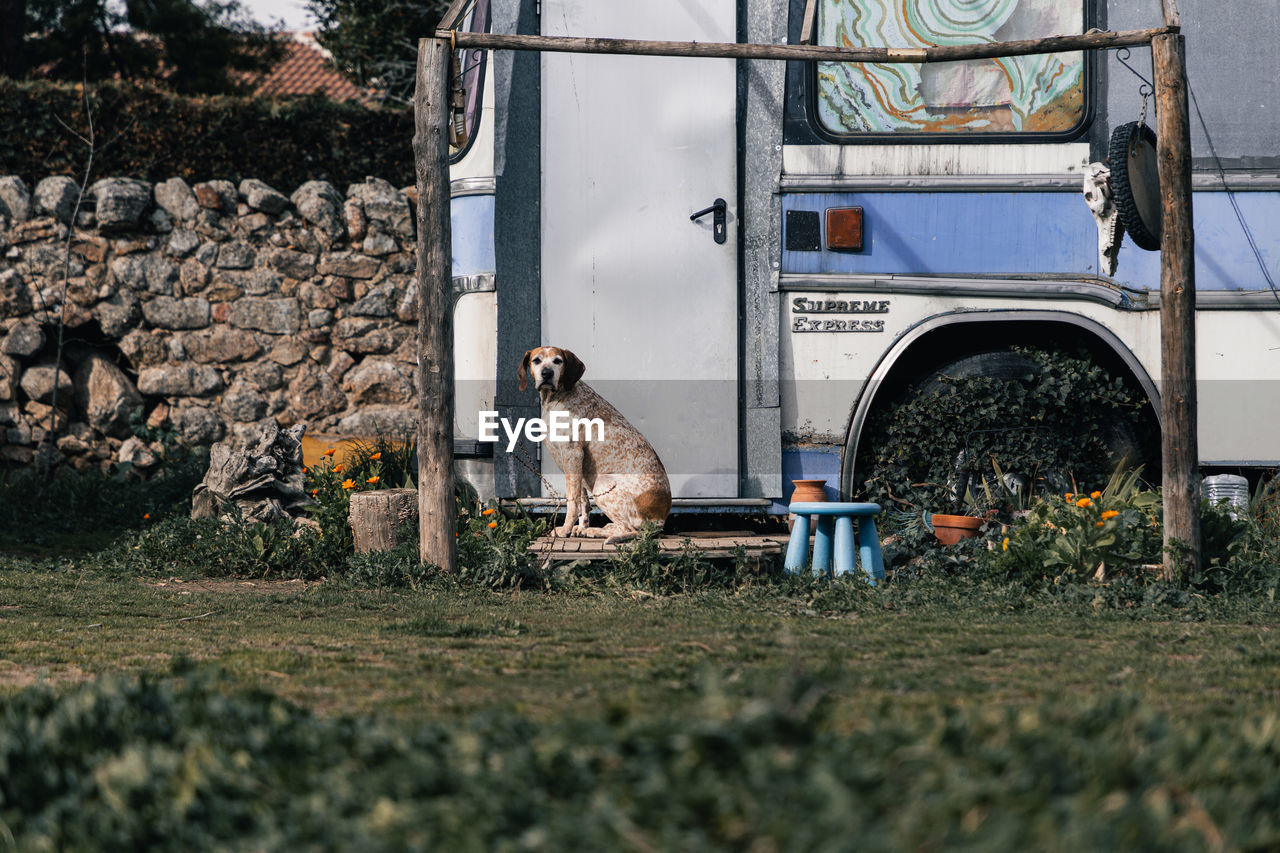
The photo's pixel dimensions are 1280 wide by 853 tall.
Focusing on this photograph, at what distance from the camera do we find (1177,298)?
5.29m

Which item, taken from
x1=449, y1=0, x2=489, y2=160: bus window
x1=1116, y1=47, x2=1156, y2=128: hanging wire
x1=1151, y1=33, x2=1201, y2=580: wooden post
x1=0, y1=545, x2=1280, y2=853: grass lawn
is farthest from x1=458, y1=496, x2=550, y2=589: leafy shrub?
x1=1116, y1=47, x2=1156, y2=128: hanging wire

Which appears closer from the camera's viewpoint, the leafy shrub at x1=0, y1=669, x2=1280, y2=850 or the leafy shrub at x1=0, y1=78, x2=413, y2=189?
the leafy shrub at x1=0, y1=669, x2=1280, y2=850

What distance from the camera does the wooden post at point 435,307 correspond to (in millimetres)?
5719

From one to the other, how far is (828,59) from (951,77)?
3.09 ft

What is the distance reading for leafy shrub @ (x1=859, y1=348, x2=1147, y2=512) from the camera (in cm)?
611

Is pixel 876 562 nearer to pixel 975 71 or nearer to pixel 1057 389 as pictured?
pixel 1057 389

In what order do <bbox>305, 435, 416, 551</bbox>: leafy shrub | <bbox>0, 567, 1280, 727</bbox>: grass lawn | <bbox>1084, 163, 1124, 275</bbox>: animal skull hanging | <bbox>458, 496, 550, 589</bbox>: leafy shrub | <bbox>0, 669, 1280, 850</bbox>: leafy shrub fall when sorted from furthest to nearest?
1. <bbox>305, 435, 416, 551</bbox>: leafy shrub
2. <bbox>1084, 163, 1124, 275</bbox>: animal skull hanging
3. <bbox>458, 496, 550, 589</bbox>: leafy shrub
4. <bbox>0, 567, 1280, 727</bbox>: grass lawn
5. <bbox>0, 669, 1280, 850</bbox>: leafy shrub

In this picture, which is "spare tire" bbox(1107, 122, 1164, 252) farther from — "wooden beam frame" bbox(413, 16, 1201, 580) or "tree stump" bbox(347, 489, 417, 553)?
"tree stump" bbox(347, 489, 417, 553)

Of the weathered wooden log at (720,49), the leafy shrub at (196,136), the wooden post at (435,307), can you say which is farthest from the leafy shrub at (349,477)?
the leafy shrub at (196,136)

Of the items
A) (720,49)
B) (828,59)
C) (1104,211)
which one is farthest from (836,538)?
(720,49)

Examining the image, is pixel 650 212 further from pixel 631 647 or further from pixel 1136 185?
→ pixel 631 647

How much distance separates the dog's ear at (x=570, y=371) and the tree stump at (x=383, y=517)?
40.0 inches

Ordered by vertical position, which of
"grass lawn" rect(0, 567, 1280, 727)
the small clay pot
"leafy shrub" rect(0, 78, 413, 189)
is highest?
"leafy shrub" rect(0, 78, 413, 189)

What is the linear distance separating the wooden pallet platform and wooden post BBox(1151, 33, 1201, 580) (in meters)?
1.79
